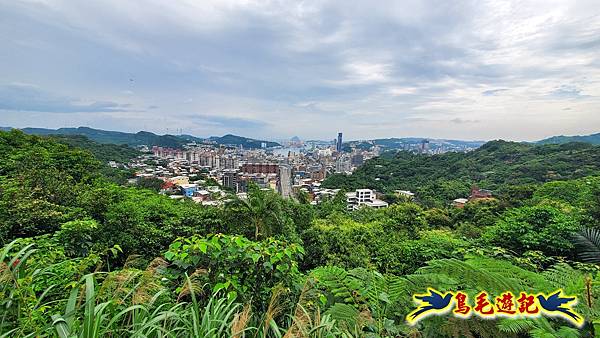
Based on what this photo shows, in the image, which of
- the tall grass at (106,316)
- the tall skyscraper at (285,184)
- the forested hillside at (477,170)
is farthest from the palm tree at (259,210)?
the tall skyscraper at (285,184)

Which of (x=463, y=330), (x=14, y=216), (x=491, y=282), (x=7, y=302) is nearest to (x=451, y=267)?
(x=491, y=282)

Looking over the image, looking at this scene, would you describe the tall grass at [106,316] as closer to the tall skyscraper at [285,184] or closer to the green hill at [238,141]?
the tall skyscraper at [285,184]

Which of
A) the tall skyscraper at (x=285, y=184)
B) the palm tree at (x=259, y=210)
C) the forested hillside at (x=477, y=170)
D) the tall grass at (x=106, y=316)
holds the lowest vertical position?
the tall skyscraper at (x=285, y=184)

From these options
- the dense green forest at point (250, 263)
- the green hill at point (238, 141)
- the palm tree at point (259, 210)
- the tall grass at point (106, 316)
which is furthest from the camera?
the green hill at point (238, 141)

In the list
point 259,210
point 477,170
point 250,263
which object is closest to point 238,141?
point 477,170

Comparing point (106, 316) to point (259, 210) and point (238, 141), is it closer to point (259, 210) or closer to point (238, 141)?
point (259, 210)

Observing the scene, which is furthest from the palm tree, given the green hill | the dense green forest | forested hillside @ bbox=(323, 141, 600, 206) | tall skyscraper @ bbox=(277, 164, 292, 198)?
the green hill
